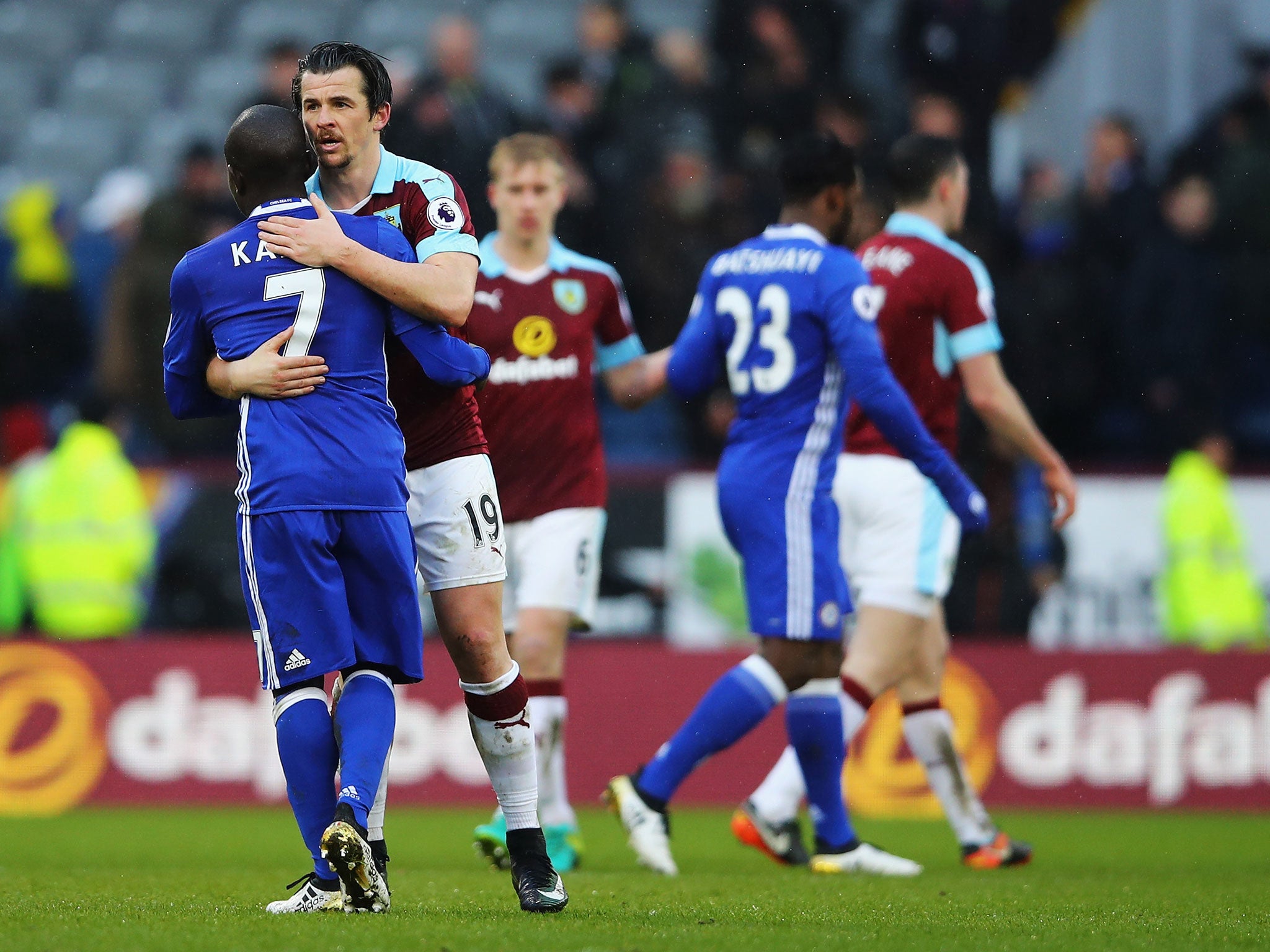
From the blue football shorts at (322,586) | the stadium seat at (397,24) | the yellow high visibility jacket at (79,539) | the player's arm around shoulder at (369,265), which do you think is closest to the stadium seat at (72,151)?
the stadium seat at (397,24)

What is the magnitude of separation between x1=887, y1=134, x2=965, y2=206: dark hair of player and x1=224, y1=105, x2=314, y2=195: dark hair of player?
3392mm

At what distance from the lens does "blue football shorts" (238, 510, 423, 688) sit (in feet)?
13.9

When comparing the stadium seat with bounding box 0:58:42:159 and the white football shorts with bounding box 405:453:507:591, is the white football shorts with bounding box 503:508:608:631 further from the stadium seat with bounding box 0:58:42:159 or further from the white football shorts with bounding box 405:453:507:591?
the stadium seat with bounding box 0:58:42:159

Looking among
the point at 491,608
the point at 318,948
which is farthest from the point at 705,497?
the point at 318,948

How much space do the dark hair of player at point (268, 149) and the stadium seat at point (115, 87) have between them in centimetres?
1285

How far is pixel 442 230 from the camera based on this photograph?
4555mm

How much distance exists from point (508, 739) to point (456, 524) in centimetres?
56

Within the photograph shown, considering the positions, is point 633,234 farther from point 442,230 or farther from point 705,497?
point 442,230

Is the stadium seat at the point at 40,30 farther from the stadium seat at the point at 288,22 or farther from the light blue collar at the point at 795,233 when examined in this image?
the light blue collar at the point at 795,233

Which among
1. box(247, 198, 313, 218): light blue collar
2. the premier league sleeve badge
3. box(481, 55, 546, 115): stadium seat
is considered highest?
box(481, 55, 546, 115): stadium seat

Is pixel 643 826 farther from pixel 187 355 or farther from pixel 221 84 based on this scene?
pixel 221 84

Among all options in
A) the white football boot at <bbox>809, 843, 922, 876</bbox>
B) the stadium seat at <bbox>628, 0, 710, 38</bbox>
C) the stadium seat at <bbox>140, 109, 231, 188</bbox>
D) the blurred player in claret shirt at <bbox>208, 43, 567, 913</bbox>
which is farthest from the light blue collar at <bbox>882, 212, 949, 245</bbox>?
the stadium seat at <bbox>140, 109, 231, 188</bbox>

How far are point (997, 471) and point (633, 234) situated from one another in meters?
3.14

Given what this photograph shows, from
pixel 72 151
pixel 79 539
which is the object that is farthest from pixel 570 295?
pixel 72 151
